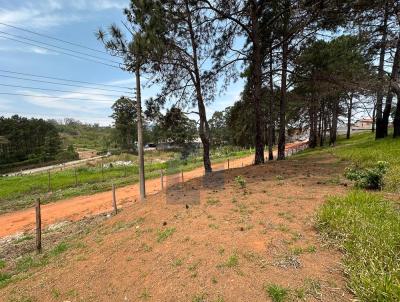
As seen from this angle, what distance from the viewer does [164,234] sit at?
17.2 feet

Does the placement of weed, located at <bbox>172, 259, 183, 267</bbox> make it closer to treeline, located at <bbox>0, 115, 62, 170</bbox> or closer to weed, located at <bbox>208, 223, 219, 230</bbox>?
weed, located at <bbox>208, 223, 219, 230</bbox>

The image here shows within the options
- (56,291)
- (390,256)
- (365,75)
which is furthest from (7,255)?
(365,75)

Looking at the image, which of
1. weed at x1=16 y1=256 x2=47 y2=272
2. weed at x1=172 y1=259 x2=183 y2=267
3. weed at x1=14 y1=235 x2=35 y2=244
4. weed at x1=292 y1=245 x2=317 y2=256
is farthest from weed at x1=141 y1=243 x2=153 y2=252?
weed at x1=14 y1=235 x2=35 y2=244

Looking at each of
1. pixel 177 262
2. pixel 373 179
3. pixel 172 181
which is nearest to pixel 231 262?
pixel 177 262

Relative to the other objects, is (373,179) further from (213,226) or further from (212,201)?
(213,226)

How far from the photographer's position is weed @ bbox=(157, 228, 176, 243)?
16.7ft

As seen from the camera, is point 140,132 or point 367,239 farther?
point 140,132

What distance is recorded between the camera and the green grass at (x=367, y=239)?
257cm

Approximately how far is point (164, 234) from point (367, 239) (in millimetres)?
3198

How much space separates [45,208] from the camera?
16297mm

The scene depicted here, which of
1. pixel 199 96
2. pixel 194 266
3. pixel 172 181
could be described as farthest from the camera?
pixel 172 181

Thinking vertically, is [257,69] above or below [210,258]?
above

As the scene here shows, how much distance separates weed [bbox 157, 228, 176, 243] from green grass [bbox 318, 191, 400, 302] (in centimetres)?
247

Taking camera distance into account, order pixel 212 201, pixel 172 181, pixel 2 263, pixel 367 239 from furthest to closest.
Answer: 1. pixel 172 181
2. pixel 2 263
3. pixel 212 201
4. pixel 367 239
